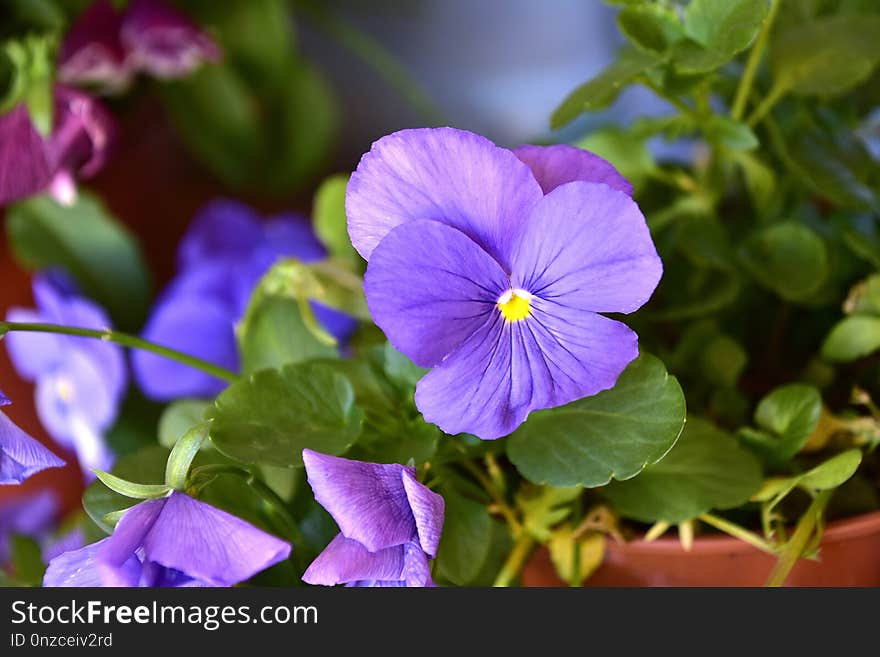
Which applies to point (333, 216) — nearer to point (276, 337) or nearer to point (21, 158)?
point (276, 337)

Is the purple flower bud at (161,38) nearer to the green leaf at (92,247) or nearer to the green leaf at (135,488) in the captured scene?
the green leaf at (92,247)

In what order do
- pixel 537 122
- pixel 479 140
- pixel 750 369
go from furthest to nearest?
pixel 537 122, pixel 750 369, pixel 479 140

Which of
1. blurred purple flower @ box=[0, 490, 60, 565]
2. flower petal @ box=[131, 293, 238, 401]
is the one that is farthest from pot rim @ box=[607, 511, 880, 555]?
blurred purple flower @ box=[0, 490, 60, 565]

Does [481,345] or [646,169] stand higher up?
[646,169]

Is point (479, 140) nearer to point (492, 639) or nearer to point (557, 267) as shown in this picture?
point (557, 267)

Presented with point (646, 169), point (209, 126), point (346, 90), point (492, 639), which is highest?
point (346, 90)

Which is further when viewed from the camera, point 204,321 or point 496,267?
point 204,321

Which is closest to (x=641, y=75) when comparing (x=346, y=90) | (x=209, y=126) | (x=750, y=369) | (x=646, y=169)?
(x=646, y=169)

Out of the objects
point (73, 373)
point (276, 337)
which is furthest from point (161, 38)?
point (276, 337)
